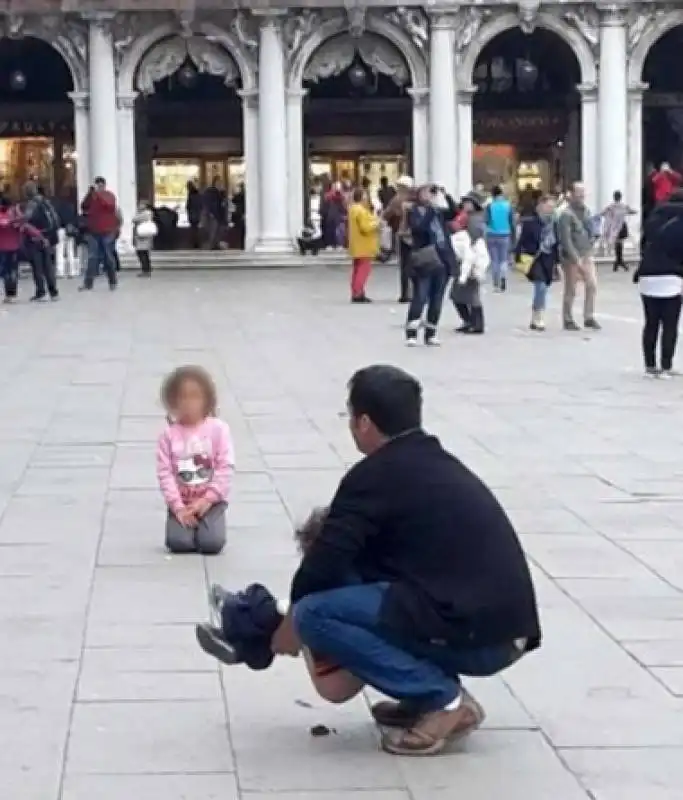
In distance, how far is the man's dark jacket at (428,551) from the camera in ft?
18.8

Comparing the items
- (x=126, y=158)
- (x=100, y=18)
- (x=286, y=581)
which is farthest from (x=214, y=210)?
(x=286, y=581)

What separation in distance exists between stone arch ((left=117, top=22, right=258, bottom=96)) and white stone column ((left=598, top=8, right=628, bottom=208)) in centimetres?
705

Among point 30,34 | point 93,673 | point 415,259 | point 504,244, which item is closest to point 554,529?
point 93,673

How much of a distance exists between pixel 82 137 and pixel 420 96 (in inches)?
273

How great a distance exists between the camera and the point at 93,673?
6879 millimetres

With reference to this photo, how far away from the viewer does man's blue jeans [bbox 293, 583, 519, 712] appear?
5812 mm

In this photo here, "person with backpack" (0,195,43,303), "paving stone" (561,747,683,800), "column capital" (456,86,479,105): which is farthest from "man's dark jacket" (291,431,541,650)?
"column capital" (456,86,479,105)

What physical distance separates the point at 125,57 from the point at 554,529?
3121 cm

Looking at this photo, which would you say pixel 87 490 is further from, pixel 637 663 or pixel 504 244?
pixel 504 244

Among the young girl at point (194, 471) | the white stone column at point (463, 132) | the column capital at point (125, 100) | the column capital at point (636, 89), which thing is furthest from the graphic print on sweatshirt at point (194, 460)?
the column capital at point (636, 89)

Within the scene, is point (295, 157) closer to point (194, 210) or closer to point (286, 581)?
point (194, 210)

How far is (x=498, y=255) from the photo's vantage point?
3097 cm

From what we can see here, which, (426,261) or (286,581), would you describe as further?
(426,261)

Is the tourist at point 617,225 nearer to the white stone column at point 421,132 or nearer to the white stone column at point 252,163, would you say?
the white stone column at point 421,132
